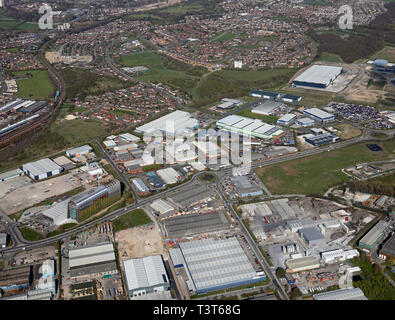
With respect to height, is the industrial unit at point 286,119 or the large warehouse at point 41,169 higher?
the large warehouse at point 41,169

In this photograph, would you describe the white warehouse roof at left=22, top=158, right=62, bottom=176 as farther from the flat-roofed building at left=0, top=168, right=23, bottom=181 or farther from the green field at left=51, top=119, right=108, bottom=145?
the green field at left=51, top=119, right=108, bottom=145

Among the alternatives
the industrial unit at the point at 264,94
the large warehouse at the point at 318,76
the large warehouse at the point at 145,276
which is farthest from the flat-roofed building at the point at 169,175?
the large warehouse at the point at 318,76

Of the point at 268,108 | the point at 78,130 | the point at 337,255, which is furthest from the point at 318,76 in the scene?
the point at 337,255

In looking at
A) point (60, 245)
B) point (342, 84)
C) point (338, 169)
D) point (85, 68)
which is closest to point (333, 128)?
point (338, 169)

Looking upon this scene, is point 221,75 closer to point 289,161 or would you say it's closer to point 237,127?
point 237,127

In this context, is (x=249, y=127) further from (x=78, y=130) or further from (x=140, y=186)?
(x=78, y=130)

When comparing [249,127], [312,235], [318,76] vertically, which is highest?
[318,76]

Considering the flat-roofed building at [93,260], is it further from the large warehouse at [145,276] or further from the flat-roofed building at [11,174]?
the flat-roofed building at [11,174]
